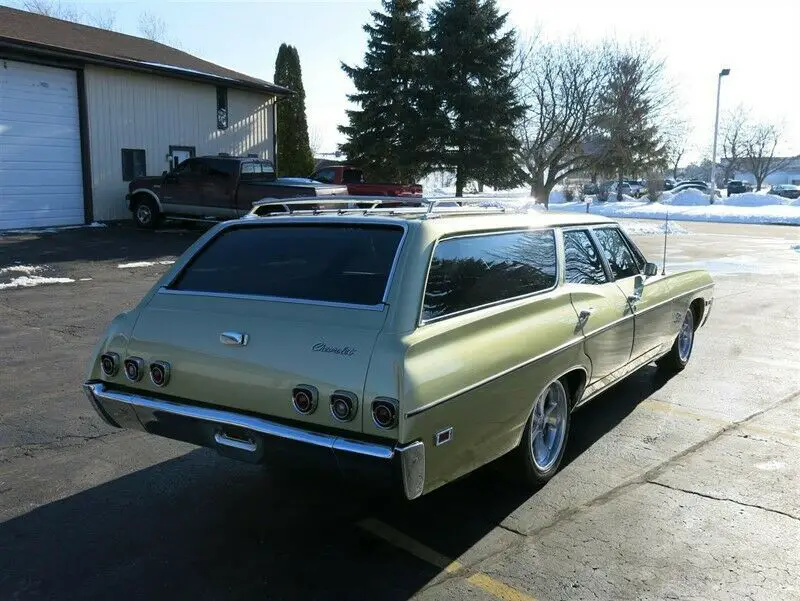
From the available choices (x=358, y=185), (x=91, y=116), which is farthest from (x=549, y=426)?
(x=91, y=116)

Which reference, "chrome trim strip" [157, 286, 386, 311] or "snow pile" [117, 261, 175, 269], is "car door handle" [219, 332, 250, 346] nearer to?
"chrome trim strip" [157, 286, 386, 311]

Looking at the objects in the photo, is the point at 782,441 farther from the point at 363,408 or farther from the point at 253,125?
the point at 253,125

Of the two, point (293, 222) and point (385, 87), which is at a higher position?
point (385, 87)

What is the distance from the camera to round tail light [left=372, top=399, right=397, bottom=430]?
9.94 feet

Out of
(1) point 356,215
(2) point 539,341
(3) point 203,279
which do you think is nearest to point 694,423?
(2) point 539,341

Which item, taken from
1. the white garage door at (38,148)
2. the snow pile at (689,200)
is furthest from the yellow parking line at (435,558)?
the snow pile at (689,200)

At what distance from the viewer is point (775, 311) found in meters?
10.6

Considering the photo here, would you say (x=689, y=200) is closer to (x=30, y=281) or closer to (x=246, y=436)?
(x=30, y=281)

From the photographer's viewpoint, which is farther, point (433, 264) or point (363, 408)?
point (433, 264)

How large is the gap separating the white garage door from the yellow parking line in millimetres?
17513

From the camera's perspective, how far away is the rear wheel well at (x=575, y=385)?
14.8 ft

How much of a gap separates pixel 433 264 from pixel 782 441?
127 inches

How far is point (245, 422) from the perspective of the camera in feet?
11.2

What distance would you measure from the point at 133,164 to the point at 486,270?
19.3 metres
